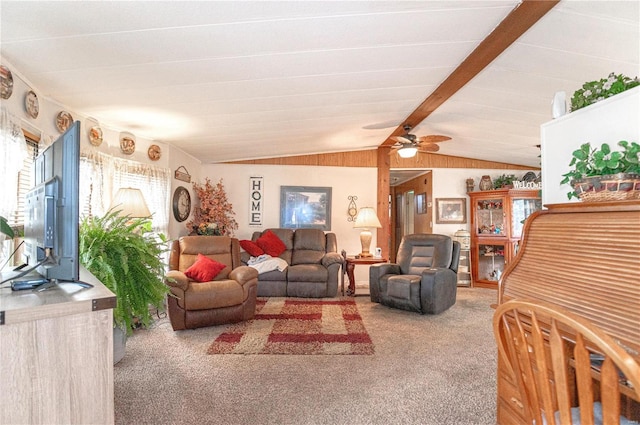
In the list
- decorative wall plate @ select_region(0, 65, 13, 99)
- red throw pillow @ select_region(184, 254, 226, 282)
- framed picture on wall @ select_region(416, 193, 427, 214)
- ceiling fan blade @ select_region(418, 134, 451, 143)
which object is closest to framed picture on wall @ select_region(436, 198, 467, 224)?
framed picture on wall @ select_region(416, 193, 427, 214)

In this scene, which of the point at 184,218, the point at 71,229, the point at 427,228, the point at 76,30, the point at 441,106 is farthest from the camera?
the point at 427,228

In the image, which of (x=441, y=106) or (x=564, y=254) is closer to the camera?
(x=564, y=254)

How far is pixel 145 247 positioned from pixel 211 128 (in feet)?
6.75

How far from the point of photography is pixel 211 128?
3867 millimetres

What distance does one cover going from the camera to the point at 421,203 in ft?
Result: 21.9

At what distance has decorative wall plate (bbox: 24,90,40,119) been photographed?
7.63 ft

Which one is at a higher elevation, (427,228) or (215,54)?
(215,54)

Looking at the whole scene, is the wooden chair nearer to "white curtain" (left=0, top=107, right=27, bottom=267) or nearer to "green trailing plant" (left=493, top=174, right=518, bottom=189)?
"white curtain" (left=0, top=107, right=27, bottom=267)

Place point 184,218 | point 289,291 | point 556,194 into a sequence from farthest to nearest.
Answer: point 184,218
point 289,291
point 556,194

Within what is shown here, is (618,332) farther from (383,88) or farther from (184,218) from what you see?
(184,218)

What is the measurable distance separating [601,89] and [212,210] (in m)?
4.94

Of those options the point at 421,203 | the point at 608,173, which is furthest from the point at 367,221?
the point at 608,173

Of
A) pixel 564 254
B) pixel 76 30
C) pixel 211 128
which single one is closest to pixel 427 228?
pixel 211 128

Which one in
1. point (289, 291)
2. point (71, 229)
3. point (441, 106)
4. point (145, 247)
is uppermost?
point (441, 106)
